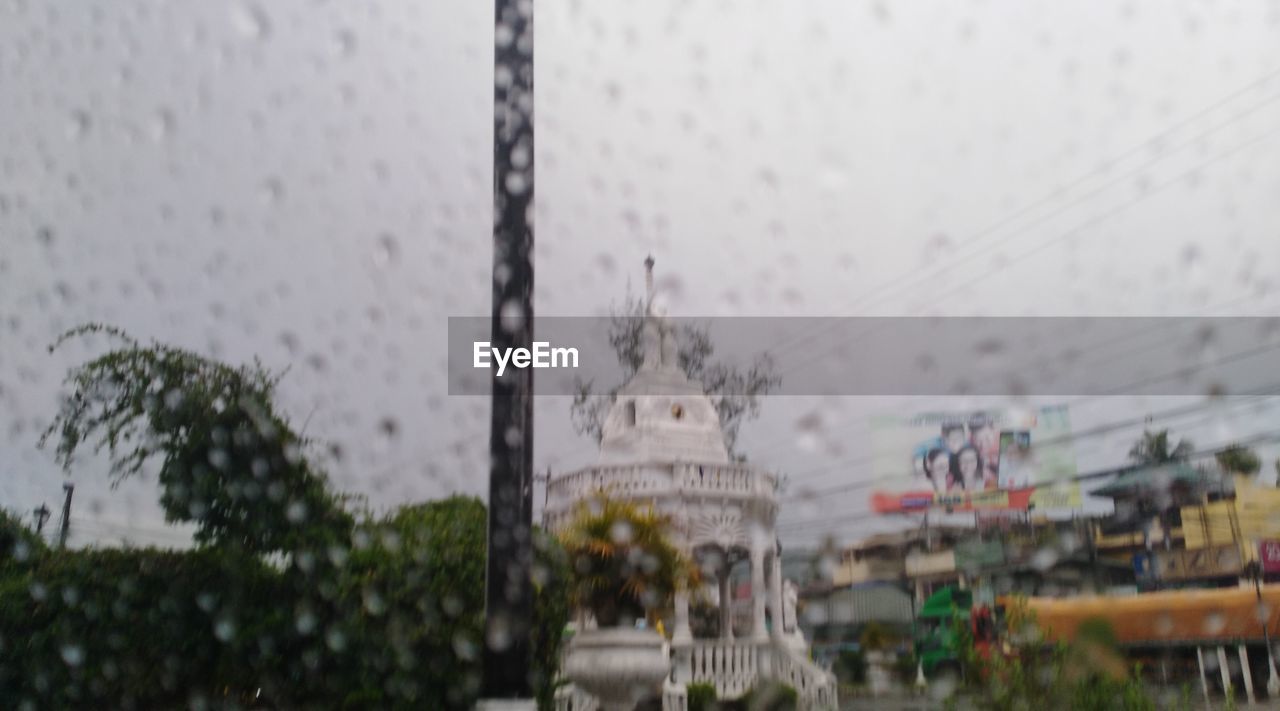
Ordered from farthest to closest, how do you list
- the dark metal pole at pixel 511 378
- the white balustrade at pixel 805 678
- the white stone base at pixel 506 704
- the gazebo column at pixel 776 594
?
the gazebo column at pixel 776 594 → the white balustrade at pixel 805 678 → the dark metal pole at pixel 511 378 → the white stone base at pixel 506 704

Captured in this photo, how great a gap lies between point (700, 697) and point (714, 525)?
6.72 feet

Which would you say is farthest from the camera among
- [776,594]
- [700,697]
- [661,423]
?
[661,423]

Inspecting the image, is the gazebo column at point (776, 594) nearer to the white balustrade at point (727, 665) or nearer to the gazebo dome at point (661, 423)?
the white balustrade at point (727, 665)

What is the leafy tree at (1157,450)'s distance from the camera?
7984 mm

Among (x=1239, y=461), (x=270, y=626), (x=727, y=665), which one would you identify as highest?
(x=1239, y=461)

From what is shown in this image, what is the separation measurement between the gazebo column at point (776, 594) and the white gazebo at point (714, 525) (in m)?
0.01

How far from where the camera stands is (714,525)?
38.3ft

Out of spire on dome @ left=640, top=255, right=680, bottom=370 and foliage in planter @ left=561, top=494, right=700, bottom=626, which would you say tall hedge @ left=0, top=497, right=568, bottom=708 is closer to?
foliage in planter @ left=561, top=494, right=700, bottom=626

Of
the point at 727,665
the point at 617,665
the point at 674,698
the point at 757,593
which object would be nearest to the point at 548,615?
the point at 617,665

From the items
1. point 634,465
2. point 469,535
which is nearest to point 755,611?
point 634,465

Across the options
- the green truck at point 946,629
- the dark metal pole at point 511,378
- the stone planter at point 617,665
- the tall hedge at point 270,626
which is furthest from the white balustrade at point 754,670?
the dark metal pole at point 511,378

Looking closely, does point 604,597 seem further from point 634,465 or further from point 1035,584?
point 634,465

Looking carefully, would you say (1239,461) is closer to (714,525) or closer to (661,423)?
(714,525)

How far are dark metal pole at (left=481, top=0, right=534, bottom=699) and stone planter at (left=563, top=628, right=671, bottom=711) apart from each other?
296 centimetres
